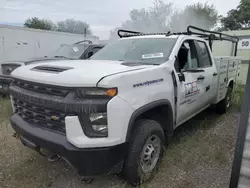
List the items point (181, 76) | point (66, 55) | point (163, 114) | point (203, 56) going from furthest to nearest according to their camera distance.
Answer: point (66, 55) → point (203, 56) → point (181, 76) → point (163, 114)

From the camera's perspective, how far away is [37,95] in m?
2.45

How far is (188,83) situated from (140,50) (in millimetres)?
913

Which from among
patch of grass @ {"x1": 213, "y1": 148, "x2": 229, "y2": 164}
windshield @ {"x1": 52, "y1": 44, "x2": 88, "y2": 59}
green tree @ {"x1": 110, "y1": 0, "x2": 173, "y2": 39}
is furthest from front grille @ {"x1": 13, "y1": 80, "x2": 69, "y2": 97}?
green tree @ {"x1": 110, "y1": 0, "x2": 173, "y2": 39}

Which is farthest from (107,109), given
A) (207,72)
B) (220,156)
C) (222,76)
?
(222,76)

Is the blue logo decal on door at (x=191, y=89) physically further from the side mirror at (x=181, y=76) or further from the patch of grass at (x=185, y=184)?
the patch of grass at (x=185, y=184)

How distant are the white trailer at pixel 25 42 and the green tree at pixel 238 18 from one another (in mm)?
27638

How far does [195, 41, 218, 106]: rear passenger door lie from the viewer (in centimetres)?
419

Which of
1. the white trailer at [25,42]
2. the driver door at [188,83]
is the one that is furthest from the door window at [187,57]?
the white trailer at [25,42]

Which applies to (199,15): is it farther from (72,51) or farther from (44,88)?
(44,88)

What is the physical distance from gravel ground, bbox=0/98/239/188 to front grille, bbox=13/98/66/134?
0.81 meters

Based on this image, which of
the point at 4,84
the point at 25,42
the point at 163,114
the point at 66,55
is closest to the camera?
the point at 163,114

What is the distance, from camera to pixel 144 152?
2.72 meters

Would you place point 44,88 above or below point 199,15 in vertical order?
below

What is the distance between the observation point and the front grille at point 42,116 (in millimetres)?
2322
